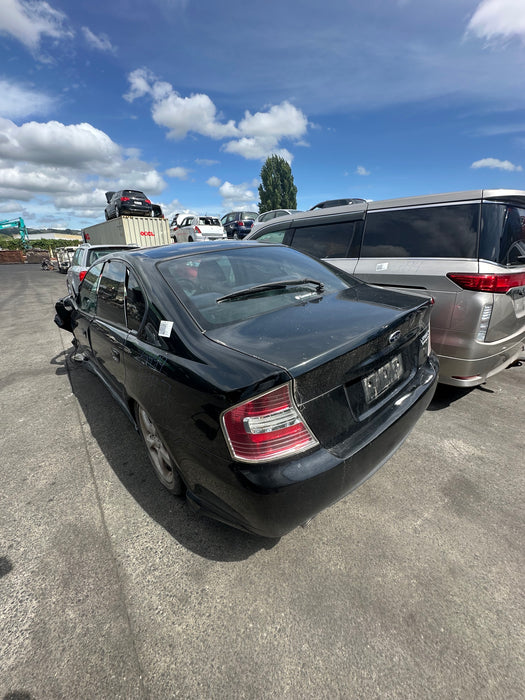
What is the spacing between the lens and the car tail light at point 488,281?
2.66m

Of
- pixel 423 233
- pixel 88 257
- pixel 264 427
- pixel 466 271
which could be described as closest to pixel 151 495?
pixel 264 427

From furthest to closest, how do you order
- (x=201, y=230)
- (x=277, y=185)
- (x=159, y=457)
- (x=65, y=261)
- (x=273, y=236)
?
(x=277, y=185)
(x=201, y=230)
(x=65, y=261)
(x=273, y=236)
(x=159, y=457)

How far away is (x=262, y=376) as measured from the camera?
133 centimetres

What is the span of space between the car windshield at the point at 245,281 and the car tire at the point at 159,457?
0.82m

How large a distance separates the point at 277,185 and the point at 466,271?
48175 mm

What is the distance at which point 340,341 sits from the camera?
1.57 metres

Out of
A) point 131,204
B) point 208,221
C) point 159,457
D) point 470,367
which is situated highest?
point 131,204

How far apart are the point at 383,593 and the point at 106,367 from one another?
258 cm

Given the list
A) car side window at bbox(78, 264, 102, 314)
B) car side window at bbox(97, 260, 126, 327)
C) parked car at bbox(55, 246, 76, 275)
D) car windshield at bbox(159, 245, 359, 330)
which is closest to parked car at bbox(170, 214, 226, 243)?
parked car at bbox(55, 246, 76, 275)

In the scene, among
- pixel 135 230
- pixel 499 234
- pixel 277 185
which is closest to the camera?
pixel 499 234

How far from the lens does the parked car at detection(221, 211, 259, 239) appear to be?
18.4 meters

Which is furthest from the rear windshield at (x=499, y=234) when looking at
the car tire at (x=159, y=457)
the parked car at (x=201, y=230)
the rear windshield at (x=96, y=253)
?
the parked car at (x=201, y=230)

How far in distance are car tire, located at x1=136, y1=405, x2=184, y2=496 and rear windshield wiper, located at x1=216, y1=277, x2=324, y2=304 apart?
920mm

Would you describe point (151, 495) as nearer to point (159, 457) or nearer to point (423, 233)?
point (159, 457)
